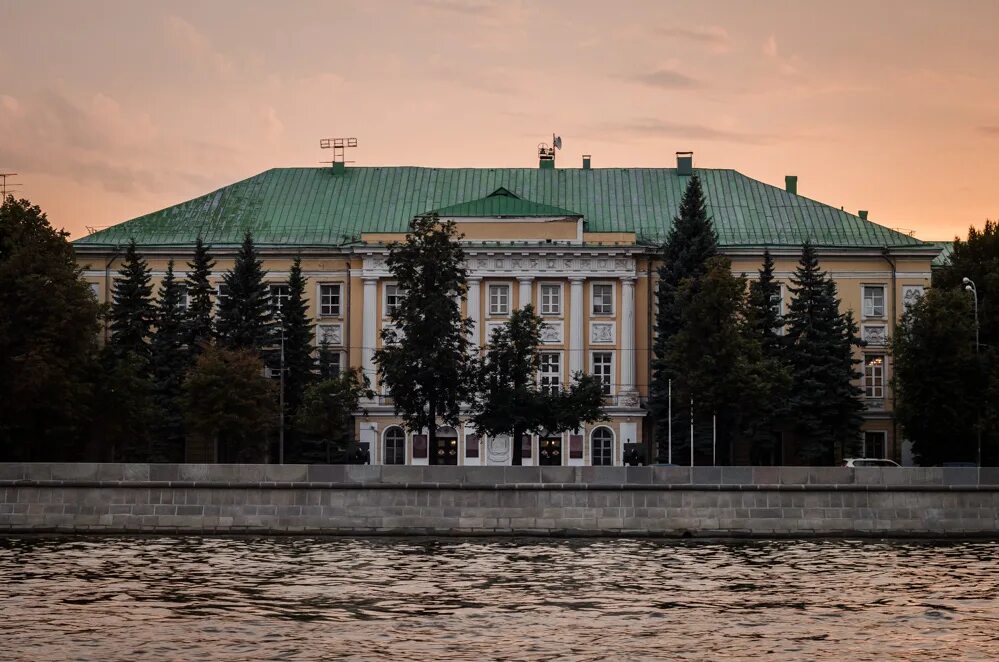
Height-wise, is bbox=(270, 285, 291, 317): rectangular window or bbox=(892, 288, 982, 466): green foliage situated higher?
bbox=(270, 285, 291, 317): rectangular window

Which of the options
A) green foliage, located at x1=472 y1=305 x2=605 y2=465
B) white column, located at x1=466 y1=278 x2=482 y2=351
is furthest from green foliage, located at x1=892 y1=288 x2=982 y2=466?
white column, located at x1=466 y1=278 x2=482 y2=351

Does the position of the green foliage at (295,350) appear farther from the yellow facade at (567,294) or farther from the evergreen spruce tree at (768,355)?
the evergreen spruce tree at (768,355)

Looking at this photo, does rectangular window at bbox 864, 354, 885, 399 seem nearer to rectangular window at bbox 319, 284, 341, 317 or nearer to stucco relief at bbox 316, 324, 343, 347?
stucco relief at bbox 316, 324, 343, 347

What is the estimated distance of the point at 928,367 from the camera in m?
79.1

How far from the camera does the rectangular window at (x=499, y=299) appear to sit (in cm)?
9631

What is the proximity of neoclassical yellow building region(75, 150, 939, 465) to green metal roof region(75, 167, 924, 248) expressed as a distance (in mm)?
121

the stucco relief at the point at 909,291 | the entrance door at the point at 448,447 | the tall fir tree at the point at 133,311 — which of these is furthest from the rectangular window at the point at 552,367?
the tall fir tree at the point at 133,311

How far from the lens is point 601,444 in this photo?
9500cm

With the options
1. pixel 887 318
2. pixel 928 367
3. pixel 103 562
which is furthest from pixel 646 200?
pixel 103 562

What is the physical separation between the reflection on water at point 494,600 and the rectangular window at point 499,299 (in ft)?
139

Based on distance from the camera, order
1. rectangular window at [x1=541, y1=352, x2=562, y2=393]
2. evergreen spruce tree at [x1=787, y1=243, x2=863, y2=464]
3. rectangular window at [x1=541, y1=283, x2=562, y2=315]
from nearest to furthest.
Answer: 1. evergreen spruce tree at [x1=787, y1=243, x2=863, y2=464]
2. rectangular window at [x1=541, y1=352, x2=562, y2=393]
3. rectangular window at [x1=541, y1=283, x2=562, y2=315]

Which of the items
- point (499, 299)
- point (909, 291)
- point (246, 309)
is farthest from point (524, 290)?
point (909, 291)

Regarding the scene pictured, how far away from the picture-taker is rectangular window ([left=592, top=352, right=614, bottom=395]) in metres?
95.9

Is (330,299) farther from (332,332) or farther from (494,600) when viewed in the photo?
(494,600)
